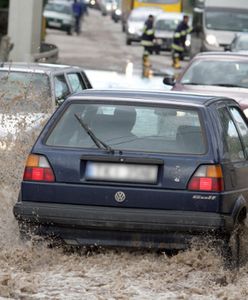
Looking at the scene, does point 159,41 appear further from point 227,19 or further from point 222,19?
point 227,19

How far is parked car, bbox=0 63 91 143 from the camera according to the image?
40.5 feet

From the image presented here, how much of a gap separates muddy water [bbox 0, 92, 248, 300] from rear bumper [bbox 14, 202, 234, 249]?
140 mm

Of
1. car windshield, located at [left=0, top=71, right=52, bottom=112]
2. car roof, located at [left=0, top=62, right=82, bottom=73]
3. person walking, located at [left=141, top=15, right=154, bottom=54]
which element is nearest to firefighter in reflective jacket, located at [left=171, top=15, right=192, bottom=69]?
person walking, located at [left=141, top=15, right=154, bottom=54]

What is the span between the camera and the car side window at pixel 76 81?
14.8 meters

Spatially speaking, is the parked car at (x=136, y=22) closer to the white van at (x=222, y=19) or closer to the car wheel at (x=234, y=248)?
the white van at (x=222, y=19)

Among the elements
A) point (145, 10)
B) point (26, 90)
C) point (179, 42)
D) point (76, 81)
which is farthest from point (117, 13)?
point (26, 90)

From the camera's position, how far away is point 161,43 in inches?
1933

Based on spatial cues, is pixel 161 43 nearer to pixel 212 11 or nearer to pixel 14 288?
pixel 212 11

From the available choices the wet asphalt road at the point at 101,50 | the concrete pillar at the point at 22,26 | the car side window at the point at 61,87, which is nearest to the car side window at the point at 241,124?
the car side window at the point at 61,87

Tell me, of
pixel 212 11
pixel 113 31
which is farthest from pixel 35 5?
pixel 113 31

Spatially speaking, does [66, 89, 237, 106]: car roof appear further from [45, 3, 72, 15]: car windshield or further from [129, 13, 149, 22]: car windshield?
[45, 3, 72, 15]: car windshield

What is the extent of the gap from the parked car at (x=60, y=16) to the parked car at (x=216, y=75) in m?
41.2

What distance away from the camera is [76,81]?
49.6ft

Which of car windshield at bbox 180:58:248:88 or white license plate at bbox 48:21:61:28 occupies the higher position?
car windshield at bbox 180:58:248:88
